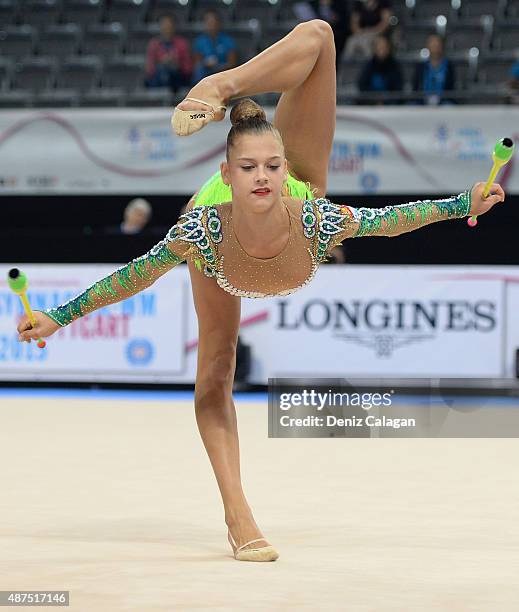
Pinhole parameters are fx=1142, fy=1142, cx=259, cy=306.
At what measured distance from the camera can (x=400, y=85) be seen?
367 inches

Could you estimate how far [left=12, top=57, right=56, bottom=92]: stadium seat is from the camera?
10414 millimetres

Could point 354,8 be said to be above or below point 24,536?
above

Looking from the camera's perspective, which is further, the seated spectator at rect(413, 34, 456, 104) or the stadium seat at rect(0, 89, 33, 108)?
the stadium seat at rect(0, 89, 33, 108)

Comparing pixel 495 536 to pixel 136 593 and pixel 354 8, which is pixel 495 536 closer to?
pixel 136 593

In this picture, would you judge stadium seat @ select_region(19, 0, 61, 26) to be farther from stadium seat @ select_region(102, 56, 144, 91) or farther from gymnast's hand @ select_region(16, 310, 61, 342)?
gymnast's hand @ select_region(16, 310, 61, 342)

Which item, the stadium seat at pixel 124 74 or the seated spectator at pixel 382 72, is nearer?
the seated spectator at pixel 382 72

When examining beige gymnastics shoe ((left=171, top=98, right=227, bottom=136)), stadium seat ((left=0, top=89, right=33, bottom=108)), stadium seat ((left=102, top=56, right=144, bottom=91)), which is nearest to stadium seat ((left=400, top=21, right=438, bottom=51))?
stadium seat ((left=102, top=56, right=144, bottom=91))

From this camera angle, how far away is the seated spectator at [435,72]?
9.23 metres

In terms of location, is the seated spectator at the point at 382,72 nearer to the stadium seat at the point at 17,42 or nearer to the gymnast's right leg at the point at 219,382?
the stadium seat at the point at 17,42

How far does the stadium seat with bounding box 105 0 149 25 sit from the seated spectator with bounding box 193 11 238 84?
3.96 ft

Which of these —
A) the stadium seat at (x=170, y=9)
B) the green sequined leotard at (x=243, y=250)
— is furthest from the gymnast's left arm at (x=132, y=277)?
the stadium seat at (x=170, y=9)

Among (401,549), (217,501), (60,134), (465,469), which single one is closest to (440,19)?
(60,134)

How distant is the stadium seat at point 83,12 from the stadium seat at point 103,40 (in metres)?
0.41

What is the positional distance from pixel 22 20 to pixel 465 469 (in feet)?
25.0
